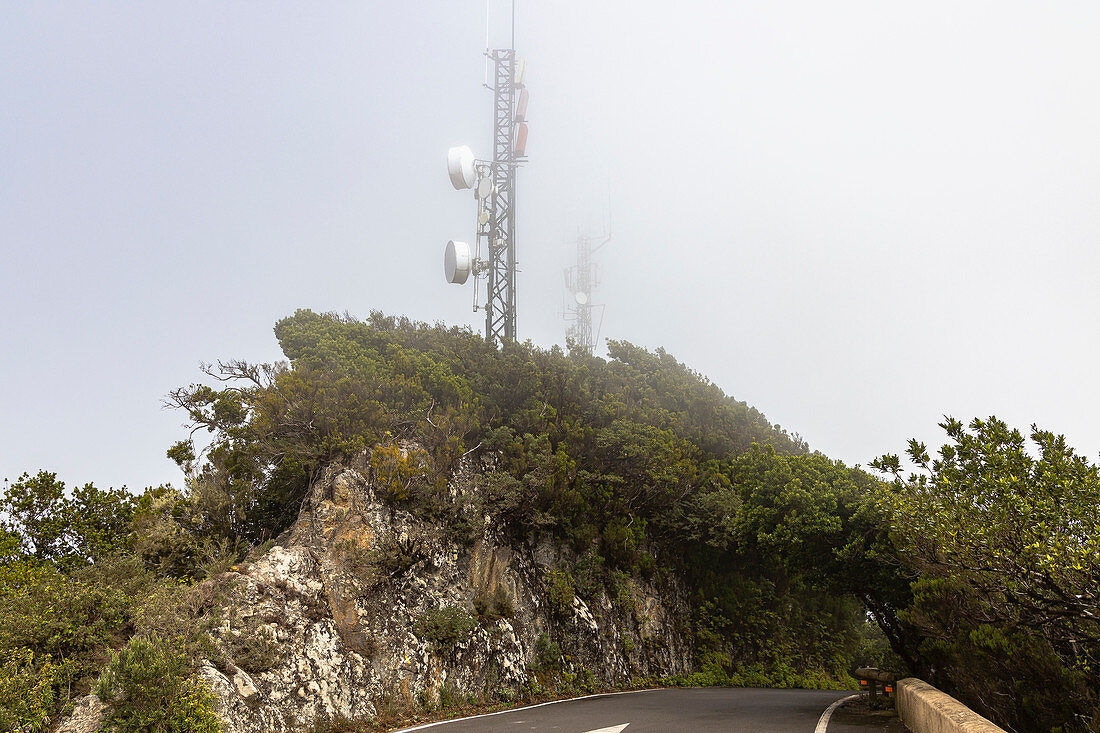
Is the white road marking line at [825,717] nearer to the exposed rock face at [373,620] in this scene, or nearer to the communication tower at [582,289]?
the exposed rock face at [373,620]

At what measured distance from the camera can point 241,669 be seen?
9727 mm

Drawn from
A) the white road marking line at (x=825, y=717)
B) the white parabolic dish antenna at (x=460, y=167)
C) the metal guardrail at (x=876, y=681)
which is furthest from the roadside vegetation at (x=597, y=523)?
the white parabolic dish antenna at (x=460, y=167)

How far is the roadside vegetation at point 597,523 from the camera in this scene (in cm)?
837

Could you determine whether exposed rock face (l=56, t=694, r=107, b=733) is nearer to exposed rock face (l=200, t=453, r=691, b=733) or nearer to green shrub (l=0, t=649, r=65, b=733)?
green shrub (l=0, t=649, r=65, b=733)

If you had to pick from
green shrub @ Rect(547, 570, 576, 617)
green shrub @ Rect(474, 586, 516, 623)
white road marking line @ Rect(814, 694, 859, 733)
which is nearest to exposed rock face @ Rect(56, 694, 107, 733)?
green shrub @ Rect(474, 586, 516, 623)

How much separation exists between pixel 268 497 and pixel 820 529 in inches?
488

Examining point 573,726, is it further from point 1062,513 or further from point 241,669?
point 1062,513

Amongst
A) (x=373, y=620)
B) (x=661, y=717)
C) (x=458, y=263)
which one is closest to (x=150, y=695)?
(x=373, y=620)

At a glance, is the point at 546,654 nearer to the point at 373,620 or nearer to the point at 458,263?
the point at 373,620

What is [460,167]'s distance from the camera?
82.0 feet

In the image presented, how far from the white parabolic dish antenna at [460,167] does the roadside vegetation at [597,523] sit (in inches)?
236

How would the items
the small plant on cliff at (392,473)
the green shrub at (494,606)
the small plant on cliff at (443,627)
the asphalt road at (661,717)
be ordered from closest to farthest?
the asphalt road at (661,717)
the small plant on cliff at (443,627)
the small plant on cliff at (392,473)
the green shrub at (494,606)

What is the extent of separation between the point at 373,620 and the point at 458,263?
1446 cm

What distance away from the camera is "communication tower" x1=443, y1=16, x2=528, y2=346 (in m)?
24.9
